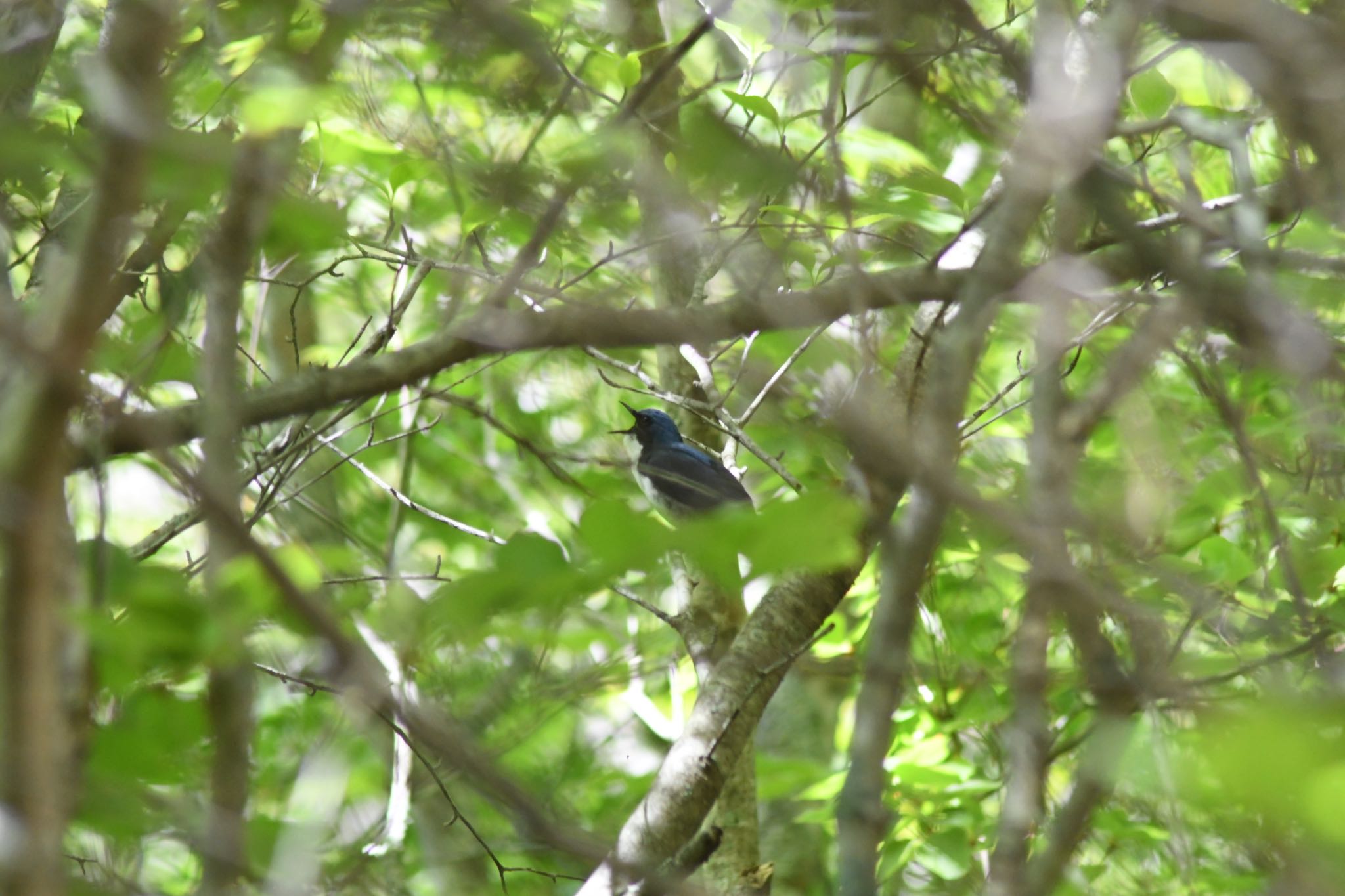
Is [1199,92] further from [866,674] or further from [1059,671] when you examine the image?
[866,674]

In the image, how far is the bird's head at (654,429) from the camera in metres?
6.67

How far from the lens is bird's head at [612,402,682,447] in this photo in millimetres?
6672

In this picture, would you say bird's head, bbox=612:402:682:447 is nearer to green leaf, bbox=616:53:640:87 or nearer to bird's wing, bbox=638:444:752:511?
bird's wing, bbox=638:444:752:511

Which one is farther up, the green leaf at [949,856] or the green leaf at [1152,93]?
the green leaf at [1152,93]

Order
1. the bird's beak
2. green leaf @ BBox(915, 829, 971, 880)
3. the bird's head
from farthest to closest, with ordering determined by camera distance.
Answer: the bird's head, the bird's beak, green leaf @ BBox(915, 829, 971, 880)

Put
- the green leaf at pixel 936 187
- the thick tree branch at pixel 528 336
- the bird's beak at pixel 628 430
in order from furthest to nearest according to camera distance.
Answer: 1. the bird's beak at pixel 628 430
2. the green leaf at pixel 936 187
3. the thick tree branch at pixel 528 336

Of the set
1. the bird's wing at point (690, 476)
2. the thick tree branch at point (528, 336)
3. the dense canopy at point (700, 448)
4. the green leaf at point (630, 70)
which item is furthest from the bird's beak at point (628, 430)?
the thick tree branch at point (528, 336)

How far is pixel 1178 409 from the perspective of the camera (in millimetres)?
3855

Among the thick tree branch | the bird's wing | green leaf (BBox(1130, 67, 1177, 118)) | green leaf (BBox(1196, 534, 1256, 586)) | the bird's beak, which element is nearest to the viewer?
the thick tree branch

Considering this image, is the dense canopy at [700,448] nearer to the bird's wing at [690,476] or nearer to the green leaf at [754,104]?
the green leaf at [754,104]

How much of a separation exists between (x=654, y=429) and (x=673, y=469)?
531 mm

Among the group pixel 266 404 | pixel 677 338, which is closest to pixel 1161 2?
pixel 677 338

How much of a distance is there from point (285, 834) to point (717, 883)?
209 centimetres

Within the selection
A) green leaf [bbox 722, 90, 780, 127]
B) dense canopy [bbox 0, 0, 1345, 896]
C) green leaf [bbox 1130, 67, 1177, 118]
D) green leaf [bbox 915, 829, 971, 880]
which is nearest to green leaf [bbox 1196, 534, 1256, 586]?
dense canopy [bbox 0, 0, 1345, 896]
